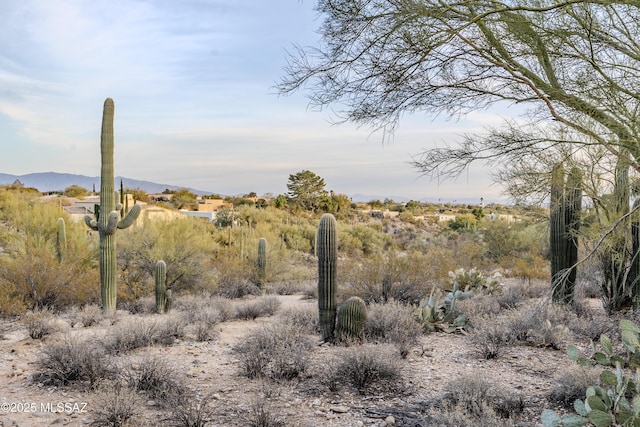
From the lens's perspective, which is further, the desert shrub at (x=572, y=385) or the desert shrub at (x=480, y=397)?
the desert shrub at (x=572, y=385)

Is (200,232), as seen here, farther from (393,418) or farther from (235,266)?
(393,418)

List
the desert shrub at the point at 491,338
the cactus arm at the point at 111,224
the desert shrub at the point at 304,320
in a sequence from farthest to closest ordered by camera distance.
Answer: the cactus arm at the point at 111,224, the desert shrub at the point at 304,320, the desert shrub at the point at 491,338

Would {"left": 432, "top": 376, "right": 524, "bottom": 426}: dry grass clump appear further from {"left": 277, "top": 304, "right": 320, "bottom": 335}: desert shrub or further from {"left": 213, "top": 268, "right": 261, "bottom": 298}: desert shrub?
{"left": 213, "top": 268, "right": 261, "bottom": 298}: desert shrub

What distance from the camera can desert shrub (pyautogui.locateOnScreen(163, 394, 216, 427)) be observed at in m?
4.76

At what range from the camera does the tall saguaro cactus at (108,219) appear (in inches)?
441

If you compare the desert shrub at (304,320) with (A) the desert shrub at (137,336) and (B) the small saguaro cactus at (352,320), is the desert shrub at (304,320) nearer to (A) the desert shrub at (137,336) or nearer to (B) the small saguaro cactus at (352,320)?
(B) the small saguaro cactus at (352,320)

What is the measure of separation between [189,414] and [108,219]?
7.60 meters

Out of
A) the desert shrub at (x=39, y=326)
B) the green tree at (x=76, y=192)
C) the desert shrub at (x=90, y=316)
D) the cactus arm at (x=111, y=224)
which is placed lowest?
the desert shrub at (x=90, y=316)

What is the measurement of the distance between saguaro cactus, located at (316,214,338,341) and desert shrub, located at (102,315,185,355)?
2.29 meters

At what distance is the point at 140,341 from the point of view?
768cm

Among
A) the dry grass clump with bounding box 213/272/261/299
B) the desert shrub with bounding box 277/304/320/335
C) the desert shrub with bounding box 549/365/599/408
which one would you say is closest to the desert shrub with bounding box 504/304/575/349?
the desert shrub with bounding box 549/365/599/408

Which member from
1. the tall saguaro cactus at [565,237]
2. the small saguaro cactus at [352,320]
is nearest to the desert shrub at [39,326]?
the small saguaro cactus at [352,320]

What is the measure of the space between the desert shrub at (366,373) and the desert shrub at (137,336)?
2927 mm

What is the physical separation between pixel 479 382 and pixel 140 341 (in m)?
4.75
